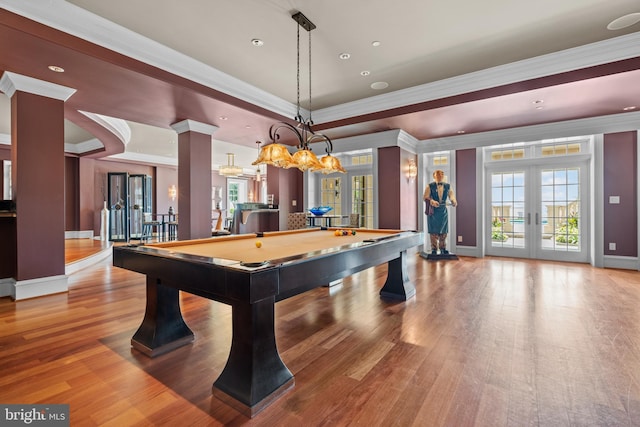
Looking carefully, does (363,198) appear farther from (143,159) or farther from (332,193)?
(143,159)

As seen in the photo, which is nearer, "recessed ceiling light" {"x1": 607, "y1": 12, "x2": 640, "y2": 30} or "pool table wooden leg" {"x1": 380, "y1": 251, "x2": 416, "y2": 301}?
"recessed ceiling light" {"x1": 607, "y1": 12, "x2": 640, "y2": 30}

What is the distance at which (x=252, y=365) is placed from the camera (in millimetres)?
1703

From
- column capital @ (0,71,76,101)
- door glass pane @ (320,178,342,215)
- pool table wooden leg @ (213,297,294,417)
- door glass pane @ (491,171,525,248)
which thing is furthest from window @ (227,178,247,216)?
pool table wooden leg @ (213,297,294,417)

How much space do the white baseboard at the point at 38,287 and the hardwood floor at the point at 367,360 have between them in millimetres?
148

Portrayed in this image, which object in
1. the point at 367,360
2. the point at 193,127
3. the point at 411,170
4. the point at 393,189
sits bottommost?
the point at 367,360

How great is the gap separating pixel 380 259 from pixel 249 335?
56.0 inches

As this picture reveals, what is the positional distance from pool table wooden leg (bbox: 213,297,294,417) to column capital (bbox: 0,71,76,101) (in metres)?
3.90

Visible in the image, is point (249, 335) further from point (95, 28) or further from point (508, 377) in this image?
point (95, 28)

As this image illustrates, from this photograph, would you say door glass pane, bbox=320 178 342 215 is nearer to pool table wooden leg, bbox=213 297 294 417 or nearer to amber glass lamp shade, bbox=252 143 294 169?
amber glass lamp shade, bbox=252 143 294 169

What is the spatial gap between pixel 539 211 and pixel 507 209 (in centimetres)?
56

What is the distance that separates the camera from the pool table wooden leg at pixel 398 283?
3568mm

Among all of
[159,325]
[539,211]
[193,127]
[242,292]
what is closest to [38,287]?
[159,325]

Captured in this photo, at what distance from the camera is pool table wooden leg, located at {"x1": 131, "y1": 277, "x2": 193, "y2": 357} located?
2.28m

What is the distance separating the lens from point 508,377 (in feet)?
6.39
